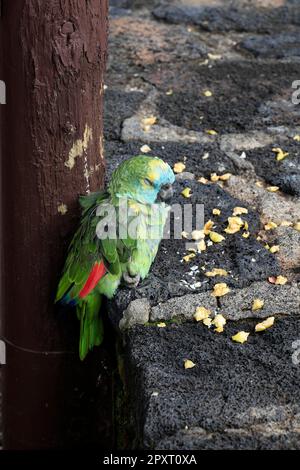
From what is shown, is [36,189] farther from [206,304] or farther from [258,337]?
[258,337]

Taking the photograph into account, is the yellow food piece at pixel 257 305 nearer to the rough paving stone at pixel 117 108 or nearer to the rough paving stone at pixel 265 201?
the rough paving stone at pixel 265 201

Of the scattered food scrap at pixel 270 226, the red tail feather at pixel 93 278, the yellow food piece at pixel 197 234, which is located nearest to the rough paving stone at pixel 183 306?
the red tail feather at pixel 93 278

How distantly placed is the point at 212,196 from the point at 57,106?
33.7 inches

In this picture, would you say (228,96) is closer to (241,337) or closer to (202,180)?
(202,180)

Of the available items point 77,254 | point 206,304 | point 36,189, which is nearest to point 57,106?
point 36,189

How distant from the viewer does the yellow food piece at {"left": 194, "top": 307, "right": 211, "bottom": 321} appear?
8.66 ft

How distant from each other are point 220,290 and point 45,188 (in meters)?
0.69

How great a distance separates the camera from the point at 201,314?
104 inches

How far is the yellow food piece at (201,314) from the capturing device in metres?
2.64

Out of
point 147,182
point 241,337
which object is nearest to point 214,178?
point 147,182

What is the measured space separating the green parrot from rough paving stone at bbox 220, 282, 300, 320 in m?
0.31

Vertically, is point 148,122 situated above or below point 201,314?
above

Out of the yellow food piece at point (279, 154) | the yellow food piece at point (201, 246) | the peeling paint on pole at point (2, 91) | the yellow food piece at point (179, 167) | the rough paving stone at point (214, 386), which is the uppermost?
the peeling paint on pole at point (2, 91)

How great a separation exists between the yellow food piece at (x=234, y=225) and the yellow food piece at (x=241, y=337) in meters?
0.58
